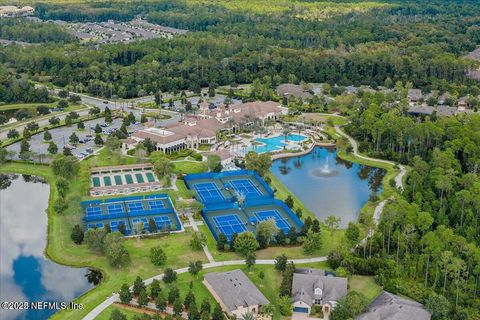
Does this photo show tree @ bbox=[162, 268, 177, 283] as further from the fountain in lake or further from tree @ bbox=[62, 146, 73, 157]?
tree @ bbox=[62, 146, 73, 157]

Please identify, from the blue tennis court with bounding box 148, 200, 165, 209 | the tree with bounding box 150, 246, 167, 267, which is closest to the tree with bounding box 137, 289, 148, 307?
the tree with bounding box 150, 246, 167, 267

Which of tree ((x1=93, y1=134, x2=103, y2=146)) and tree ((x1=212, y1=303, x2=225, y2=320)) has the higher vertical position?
tree ((x1=212, y1=303, x2=225, y2=320))

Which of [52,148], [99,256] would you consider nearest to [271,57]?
[52,148]

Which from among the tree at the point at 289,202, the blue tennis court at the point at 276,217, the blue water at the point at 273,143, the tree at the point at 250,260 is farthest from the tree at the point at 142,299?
the blue water at the point at 273,143

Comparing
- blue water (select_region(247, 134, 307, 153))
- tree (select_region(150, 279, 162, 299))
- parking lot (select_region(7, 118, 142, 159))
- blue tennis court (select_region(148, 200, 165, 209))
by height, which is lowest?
blue water (select_region(247, 134, 307, 153))

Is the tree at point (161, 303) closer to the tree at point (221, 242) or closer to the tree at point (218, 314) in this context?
the tree at point (218, 314)

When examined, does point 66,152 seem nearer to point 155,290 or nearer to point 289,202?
point 289,202

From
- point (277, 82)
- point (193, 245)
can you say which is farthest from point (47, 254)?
point (277, 82)
